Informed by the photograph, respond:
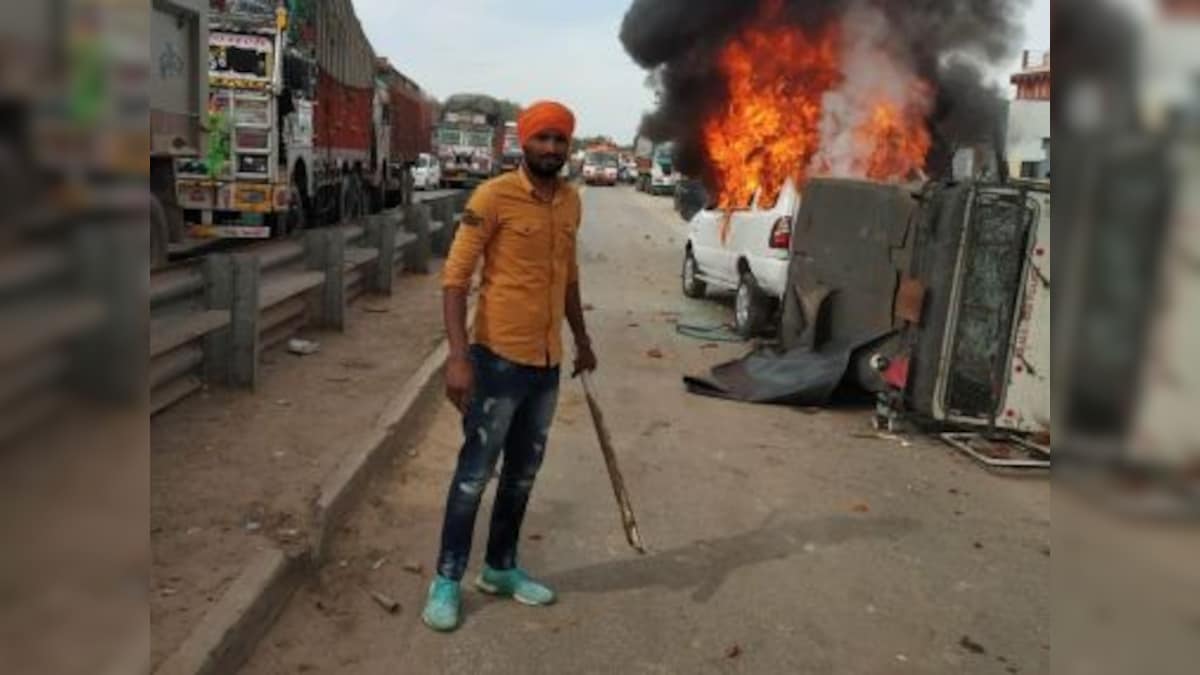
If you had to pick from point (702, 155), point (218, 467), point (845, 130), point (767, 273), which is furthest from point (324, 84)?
point (218, 467)

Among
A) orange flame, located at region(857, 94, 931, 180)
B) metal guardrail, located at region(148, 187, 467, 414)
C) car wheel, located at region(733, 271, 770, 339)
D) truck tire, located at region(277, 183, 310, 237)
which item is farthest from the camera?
truck tire, located at region(277, 183, 310, 237)

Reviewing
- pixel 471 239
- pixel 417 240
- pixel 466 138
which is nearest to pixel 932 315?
pixel 471 239

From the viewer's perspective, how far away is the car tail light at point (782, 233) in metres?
11.2

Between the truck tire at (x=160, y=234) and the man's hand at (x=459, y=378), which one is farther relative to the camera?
the truck tire at (x=160, y=234)

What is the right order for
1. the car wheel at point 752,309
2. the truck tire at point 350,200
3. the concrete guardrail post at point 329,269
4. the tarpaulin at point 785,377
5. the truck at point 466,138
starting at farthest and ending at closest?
the truck at point 466,138, the truck tire at point 350,200, the car wheel at point 752,309, the concrete guardrail post at point 329,269, the tarpaulin at point 785,377

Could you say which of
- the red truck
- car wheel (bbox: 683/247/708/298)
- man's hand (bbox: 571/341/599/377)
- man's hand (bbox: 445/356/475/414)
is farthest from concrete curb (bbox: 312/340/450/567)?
car wheel (bbox: 683/247/708/298)

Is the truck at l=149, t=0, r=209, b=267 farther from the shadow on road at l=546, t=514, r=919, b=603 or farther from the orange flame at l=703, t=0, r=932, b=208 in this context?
the orange flame at l=703, t=0, r=932, b=208

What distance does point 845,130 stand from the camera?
15.6 m

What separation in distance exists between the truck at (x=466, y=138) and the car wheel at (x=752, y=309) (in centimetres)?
3618

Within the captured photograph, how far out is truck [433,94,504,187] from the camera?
Answer: 4747 cm

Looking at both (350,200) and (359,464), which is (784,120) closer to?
(350,200)

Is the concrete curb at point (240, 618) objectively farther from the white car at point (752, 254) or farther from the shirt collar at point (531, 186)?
the white car at point (752, 254)

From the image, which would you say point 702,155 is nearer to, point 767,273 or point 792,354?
point 767,273

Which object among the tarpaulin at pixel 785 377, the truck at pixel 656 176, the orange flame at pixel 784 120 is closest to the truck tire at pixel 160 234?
Answer: the tarpaulin at pixel 785 377
